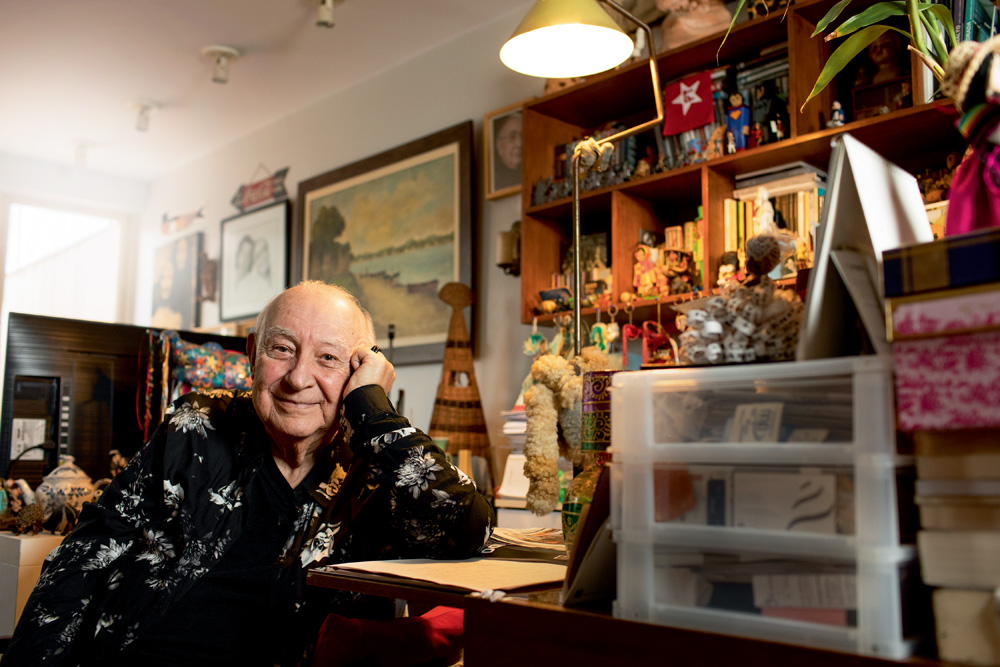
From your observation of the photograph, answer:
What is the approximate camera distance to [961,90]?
→ 2.17 ft

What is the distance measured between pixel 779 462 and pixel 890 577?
0.36 feet

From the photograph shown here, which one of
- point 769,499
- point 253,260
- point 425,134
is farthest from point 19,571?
point 253,260

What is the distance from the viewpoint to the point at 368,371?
1444mm

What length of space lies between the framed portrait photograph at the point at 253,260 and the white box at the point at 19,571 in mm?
2768

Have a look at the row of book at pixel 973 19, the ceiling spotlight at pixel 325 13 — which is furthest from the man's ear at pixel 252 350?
the ceiling spotlight at pixel 325 13

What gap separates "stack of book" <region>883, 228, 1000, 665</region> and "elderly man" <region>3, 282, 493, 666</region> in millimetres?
772

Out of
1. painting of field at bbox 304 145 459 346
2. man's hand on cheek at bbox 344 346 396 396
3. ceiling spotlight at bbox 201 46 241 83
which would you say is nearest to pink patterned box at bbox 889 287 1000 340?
man's hand on cheek at bbox 344 346 396 396

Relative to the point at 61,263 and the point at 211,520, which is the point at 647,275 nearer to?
the point at 211,520

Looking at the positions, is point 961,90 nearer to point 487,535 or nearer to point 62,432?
point 487,535

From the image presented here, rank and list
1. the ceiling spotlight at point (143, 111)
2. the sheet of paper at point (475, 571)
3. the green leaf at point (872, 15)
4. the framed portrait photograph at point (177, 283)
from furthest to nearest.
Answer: the framed portrait photograph at point (177, 283)
the ceiling spotlight at point (143, 111)
the green leaf at point (872, 15)
the sheet of paper at point (475, 571)

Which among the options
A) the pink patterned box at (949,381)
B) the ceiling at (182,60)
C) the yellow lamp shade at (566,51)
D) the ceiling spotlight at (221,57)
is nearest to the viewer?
the pink patterned box at (949,381)

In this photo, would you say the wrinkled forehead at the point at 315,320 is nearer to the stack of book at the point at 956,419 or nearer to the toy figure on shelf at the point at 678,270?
the stack of book at the point at 956,419

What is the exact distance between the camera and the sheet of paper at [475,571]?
0.88 metres

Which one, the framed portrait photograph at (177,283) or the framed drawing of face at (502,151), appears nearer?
the framed drawing of face at (502,151)
